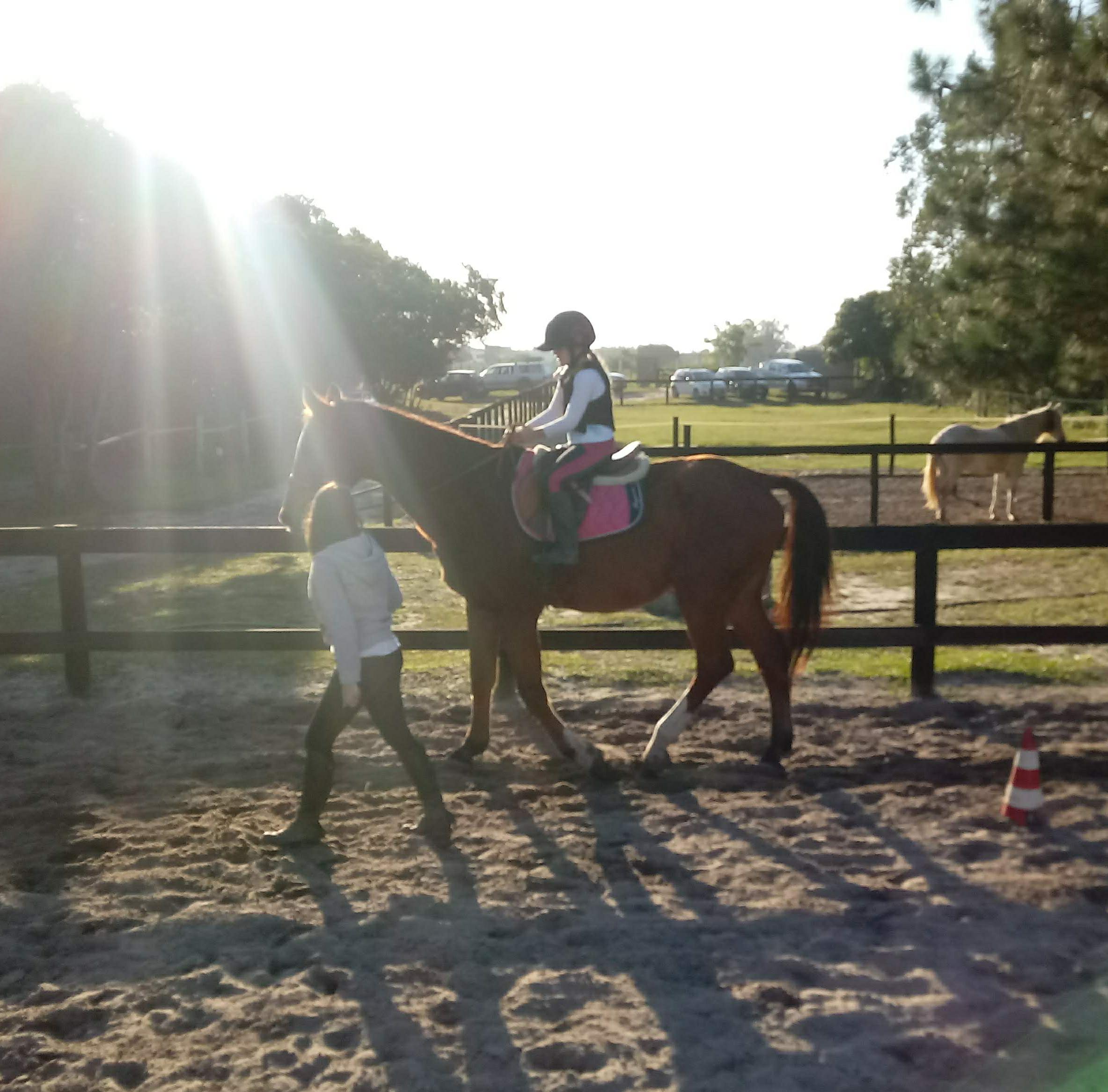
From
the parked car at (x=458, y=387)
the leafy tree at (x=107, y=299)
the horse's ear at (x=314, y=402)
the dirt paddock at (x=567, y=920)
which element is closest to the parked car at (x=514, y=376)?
the parked car at (x=458, y=387)

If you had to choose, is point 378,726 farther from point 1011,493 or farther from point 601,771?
point 1011,493

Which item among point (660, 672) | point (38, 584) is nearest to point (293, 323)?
point (38, 584)

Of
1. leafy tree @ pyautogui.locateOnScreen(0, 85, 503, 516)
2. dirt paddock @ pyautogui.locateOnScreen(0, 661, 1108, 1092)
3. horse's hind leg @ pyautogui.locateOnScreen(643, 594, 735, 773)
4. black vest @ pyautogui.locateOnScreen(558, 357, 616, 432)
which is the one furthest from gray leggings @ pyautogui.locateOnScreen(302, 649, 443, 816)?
leafy tree @ pyautogui.locateOnScreen(0, 85, 503, 516)

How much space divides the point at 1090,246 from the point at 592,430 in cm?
828

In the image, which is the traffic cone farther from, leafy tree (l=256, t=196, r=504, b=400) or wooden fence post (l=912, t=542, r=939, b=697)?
leafy tree (l=256, t=196, r=504, b=400)

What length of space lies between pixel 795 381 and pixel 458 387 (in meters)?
19.8

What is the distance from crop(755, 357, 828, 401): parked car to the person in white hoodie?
52003 mm

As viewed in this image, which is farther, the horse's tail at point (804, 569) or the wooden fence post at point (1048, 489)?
the wooden fence post at point (1048, 489)

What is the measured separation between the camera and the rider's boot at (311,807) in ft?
15.9

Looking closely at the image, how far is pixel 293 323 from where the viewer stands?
124ft

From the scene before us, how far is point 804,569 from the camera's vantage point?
5977mm

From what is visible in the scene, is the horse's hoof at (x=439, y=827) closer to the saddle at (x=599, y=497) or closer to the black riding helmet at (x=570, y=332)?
the saddle at (x=599, y=497)

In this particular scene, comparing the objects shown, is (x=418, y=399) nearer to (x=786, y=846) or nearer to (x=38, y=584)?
(x=38, y=584)

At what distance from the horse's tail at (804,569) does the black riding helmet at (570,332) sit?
121 centimetres
